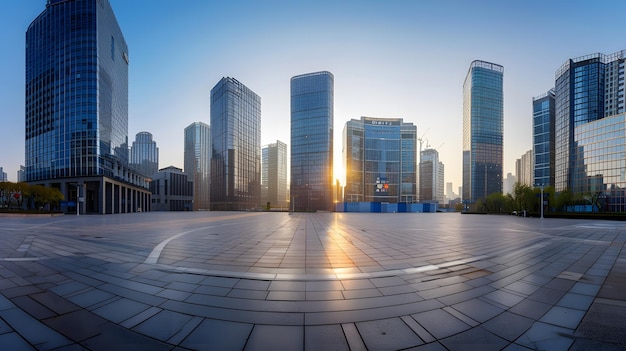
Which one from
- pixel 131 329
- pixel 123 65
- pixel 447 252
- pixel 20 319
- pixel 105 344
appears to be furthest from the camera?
pixel 123 65

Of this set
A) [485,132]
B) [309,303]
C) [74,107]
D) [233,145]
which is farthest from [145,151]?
[309,303]

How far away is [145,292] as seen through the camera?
182 inches

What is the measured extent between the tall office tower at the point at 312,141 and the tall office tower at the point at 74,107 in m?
62.9

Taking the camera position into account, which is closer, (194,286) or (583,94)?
(194,286)

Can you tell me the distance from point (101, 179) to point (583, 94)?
15288 cm

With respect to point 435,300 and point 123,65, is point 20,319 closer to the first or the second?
point 435,300

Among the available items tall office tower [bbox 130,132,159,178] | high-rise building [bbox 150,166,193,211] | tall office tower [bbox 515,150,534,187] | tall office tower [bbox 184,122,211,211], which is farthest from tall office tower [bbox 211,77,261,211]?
tall office tower [bbox 515,150,534,187]

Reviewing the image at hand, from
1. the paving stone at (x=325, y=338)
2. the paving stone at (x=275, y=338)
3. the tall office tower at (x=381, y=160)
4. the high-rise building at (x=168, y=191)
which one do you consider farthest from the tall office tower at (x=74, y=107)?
the tall office tower at (x=381, y=160)

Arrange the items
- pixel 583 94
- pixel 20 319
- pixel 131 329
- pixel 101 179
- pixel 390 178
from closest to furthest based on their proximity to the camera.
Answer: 1. pixel 131 329
2. pixel 20 319
3. pixel 101 179
4. pixel 583 94
5. pixel 390 178

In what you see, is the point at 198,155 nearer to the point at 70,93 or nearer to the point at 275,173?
the point at 275,173

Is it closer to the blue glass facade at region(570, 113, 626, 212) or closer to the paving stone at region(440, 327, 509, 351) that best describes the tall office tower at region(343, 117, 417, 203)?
the blue glass facade at region(570, 113, 626, 212)

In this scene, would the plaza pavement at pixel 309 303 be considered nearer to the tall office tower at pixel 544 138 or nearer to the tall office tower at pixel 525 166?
the tall office tower at pixel 544 138

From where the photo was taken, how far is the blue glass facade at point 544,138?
11525 centimetres

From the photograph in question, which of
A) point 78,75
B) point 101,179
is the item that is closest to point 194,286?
point 101,179
